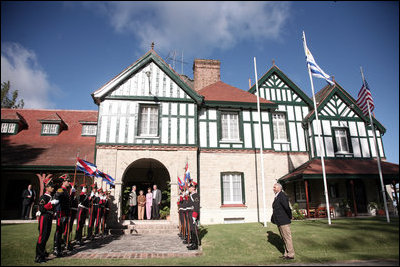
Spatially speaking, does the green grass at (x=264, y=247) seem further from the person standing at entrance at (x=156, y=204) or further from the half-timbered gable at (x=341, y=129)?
the half-timbered gable at (x=341, y=129)

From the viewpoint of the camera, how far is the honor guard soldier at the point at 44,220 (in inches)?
227

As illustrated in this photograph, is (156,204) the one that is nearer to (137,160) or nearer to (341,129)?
(137,160)

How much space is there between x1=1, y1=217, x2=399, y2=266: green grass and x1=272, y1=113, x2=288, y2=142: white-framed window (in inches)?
296

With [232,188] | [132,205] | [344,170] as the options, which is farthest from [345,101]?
[132,205]

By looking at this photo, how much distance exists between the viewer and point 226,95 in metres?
15.3

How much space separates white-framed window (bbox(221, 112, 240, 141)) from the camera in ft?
47.3

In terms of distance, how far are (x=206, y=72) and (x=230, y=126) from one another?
5321 millimetres

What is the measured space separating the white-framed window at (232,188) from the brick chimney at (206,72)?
7061 millimetres

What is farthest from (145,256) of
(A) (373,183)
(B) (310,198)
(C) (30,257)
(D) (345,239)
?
(A) (373,183)

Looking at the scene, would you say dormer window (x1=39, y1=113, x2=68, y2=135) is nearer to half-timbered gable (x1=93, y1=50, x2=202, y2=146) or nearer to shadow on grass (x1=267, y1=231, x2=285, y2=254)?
half-timbered gable (x1=93, y1=50, x2=202, y2=146)

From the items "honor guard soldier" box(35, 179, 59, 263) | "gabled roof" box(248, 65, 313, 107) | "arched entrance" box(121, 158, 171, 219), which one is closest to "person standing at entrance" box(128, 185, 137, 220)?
"arched entrance" box(121, 158, 171, 219)

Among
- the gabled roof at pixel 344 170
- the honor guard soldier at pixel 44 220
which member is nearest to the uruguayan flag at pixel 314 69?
the gabled roof at pixel 344 170

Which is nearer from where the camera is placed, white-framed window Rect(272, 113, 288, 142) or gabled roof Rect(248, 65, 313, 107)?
white-framed window Rect(272, 113, 288, 142)

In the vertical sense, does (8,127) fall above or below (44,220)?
above
